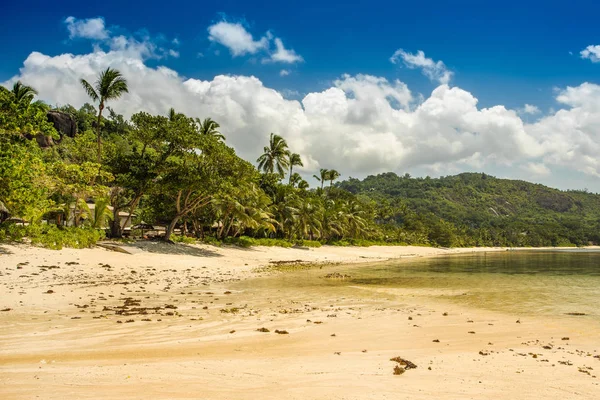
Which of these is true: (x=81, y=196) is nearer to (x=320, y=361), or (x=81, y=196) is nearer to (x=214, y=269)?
(x=214, y=269)

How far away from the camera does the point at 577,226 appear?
174000 mm

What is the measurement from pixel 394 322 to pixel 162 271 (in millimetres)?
16345

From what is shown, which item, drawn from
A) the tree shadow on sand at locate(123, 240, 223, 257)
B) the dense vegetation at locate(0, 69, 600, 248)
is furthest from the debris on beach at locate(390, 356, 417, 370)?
the tree shadow on sand at locate(123, 240, 223, 257)

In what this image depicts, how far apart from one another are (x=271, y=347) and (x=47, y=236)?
67.0ft

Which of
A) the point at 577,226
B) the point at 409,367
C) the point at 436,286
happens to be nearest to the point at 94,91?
the point at 436,286

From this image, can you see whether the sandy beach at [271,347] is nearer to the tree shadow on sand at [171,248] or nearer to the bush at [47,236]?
the bush at [47,236]

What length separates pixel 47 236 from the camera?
22.9m

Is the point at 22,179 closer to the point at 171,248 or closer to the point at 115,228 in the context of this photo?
the point at 115,228

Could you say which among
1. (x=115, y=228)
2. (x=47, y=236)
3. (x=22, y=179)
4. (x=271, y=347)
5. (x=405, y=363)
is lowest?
(x=271, y=347)

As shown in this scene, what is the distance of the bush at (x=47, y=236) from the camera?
2184cm

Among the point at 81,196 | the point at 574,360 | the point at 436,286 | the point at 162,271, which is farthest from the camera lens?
the point at 81,196

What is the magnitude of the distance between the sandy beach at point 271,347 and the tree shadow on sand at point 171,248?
49.3 feet

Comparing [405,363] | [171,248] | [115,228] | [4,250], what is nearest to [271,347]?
[405,363]

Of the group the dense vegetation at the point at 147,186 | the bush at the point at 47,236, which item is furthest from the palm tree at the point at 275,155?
the bush at the point at 47,236
